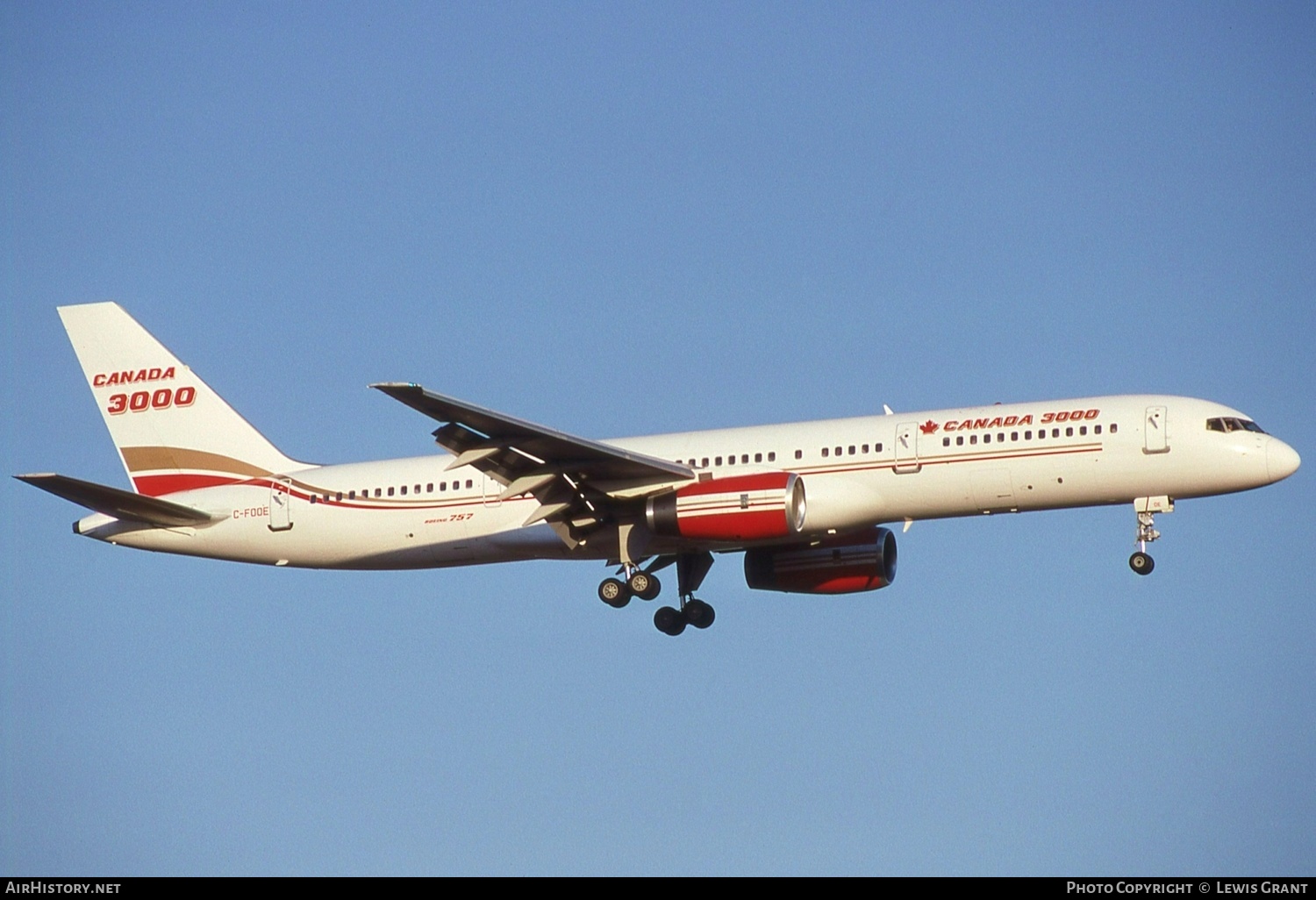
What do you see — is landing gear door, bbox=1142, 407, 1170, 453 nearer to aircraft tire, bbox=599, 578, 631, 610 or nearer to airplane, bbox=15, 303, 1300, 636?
airplane, bbox=15, 303, 1300, 636

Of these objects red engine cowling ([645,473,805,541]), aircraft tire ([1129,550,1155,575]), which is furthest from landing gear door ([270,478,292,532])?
aircraft tire ([1129,550,1155,575])

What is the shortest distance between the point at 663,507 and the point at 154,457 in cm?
1596

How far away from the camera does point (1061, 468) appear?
4444 centimetres

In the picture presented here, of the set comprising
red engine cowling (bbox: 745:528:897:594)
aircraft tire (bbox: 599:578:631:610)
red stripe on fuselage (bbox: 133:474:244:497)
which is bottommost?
aircraft tire (bbox: 599:578:631:610)

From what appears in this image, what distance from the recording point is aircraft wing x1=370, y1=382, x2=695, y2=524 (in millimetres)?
42656

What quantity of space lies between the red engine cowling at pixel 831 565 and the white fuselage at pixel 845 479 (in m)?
4.47

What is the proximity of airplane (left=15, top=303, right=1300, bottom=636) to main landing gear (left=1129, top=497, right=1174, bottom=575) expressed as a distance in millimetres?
49

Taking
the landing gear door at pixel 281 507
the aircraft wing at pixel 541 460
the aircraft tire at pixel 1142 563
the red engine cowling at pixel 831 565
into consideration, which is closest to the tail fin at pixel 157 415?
the landing gear door at pixel 281 507

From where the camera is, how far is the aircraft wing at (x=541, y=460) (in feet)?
140

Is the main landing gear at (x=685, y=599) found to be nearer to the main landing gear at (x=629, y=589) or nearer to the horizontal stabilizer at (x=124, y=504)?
the main landing gear at (x=629, y=589)

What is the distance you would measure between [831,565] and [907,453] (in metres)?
6.37

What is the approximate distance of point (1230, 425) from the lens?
4444 centimetres

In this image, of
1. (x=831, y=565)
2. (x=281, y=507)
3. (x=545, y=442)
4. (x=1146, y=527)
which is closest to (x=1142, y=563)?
(x=1146, y=527)
